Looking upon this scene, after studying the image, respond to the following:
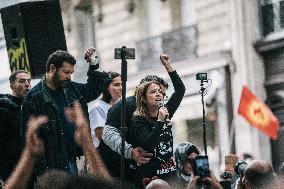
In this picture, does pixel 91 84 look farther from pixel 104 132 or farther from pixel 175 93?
pixel 175 93

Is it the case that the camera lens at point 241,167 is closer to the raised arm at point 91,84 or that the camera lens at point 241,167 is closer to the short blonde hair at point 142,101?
the short blonde hair at point 142,101

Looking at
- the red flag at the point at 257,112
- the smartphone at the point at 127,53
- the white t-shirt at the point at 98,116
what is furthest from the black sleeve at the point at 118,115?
the red flag at the point at 257,112

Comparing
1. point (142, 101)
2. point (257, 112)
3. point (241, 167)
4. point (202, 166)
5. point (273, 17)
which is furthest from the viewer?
point (273, 17)

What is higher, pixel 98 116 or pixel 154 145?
pixel 98 116

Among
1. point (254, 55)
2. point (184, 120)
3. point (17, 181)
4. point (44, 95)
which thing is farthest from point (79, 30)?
point (17, 181)

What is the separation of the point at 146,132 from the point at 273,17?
10.4 m

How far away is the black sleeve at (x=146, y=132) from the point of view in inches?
245

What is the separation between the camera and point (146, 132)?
6.37m

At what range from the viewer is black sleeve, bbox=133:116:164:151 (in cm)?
623

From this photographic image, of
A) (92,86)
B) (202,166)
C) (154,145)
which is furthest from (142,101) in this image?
(202,166)

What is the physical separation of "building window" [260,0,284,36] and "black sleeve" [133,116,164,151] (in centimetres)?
1023

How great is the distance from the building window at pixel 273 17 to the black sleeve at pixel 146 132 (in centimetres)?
1023

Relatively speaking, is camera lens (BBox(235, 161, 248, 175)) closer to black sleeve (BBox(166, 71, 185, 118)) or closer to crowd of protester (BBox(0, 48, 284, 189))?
crowd of protester (BBox(0, 48, 284, 189))

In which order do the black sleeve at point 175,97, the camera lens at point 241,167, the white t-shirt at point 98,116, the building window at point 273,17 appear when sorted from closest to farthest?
1. the camera lens at point 241,167
2. the black sleeve at point 175,97
3. the white t-shirt at point 98,116
4. the building window at point 273,17
